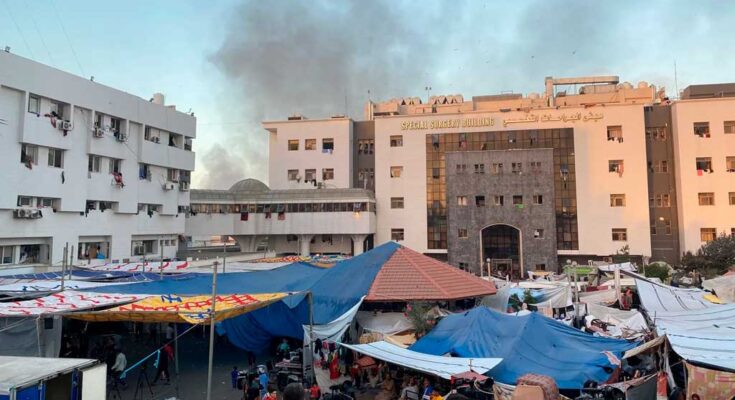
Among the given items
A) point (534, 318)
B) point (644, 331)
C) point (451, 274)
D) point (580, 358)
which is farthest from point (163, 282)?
point (644, 331)

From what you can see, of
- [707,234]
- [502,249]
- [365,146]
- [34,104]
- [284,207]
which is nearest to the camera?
[34,104]

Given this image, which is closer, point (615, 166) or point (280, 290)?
point (280, 290)

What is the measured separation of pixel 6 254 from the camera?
84.2ft

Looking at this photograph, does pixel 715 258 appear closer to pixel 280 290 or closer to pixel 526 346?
pixel 526 346

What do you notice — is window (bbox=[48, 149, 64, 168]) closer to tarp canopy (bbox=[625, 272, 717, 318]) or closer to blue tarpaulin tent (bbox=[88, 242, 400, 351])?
blue tarpaulin tent (bbox=[88, 242, 400, 351])

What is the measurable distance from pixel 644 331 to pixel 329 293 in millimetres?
9883

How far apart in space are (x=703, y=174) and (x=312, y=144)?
105 ft

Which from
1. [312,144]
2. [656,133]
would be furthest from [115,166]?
[656,133]

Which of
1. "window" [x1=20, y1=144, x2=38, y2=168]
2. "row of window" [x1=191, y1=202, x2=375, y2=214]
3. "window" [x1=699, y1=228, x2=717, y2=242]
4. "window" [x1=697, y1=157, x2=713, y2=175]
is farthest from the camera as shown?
"row of window" [x1=191, y1=202, x2=375, y2=214]

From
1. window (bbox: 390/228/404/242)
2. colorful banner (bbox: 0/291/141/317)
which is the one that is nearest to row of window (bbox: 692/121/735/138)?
window (bbox: 390/228/404/242)

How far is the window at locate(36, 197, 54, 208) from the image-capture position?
88.0 feet

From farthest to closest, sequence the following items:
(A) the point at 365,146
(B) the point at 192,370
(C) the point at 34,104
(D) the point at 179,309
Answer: (A) the point at 365,146 < (C) the point at 34,104 < (B) the point at 192,370 < (D) the point at 179,309

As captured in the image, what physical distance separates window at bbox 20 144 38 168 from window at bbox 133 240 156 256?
8.80 m

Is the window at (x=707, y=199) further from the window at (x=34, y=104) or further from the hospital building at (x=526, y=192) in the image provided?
the window at (x=34, y=104)
